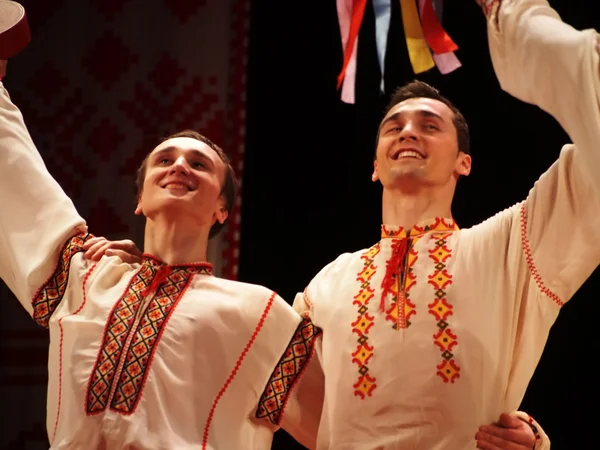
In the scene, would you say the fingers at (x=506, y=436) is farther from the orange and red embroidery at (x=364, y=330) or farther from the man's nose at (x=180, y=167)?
the man's nose at (x=180, y=167)

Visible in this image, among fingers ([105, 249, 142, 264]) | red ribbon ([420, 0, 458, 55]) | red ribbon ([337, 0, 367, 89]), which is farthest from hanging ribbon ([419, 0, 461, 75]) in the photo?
fingers ([105, 249, 142, 264])

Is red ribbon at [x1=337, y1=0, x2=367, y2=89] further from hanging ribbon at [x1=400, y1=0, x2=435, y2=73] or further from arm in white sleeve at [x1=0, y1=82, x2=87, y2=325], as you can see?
arm in white sleeve at [x1=0, y1=82, x2=87, y2=325]

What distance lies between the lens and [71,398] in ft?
8.13

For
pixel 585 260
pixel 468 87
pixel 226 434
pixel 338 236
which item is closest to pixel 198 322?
pixel 226 434

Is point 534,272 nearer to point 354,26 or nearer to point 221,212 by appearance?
point 354,26

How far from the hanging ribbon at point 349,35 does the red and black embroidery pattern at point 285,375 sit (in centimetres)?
69

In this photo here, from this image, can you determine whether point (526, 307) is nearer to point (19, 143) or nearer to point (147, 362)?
point (147, 362)

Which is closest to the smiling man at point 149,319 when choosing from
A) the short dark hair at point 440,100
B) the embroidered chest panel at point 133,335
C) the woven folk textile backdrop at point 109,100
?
the embroidered chest panel at point 133,335

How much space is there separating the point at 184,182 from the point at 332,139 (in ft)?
4.66

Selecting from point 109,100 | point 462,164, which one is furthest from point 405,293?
point 109,100

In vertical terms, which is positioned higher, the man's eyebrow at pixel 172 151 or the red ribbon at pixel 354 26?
the red ribbon at pixel 354 26

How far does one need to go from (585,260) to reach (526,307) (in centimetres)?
21

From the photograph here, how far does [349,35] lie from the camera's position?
8.93 feet

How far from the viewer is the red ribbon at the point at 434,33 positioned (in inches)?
102
